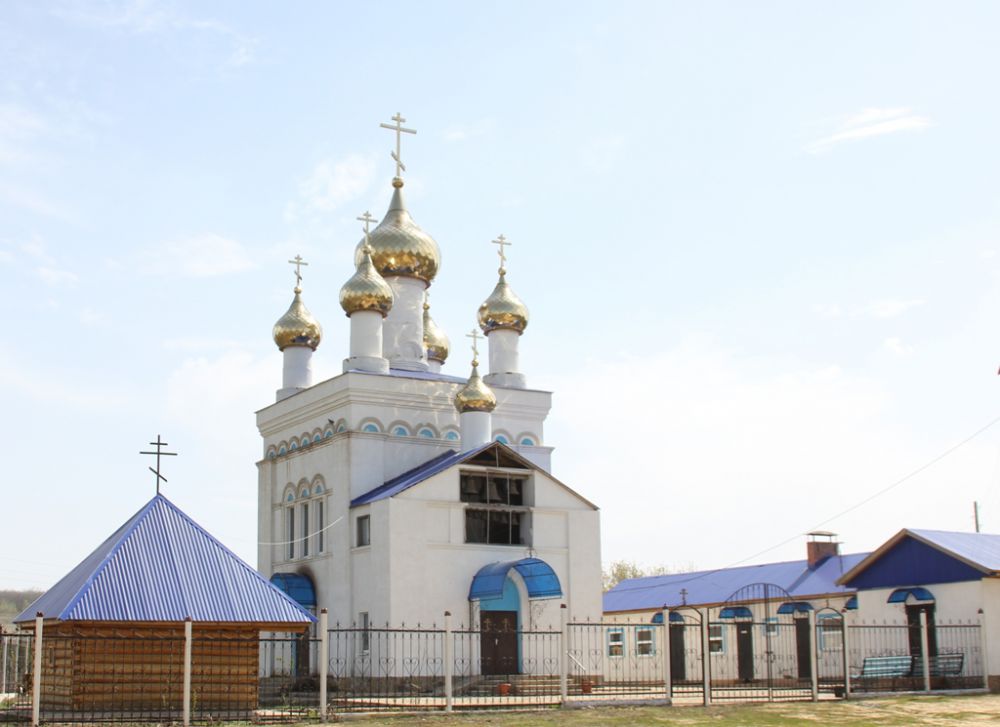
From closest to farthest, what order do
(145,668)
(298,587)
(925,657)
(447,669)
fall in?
(145,668)
(447,669)
(925,657)
(298,587)

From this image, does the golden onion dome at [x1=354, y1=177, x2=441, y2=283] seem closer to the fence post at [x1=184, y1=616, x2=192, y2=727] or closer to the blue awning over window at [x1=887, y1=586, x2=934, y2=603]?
the blue awning over window at [x1=887, y1=586, x2=934, y2=603]

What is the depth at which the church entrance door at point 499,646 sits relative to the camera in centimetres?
2528

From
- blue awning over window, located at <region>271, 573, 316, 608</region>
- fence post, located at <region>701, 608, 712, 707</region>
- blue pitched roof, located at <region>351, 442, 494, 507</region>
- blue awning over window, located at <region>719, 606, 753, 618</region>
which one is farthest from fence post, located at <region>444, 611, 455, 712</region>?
blue awning over window, located at <region>719, 606, 753, 618</region>

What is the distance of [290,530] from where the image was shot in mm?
29391

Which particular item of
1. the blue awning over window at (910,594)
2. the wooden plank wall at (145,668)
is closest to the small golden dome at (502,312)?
the blue awning over window at (910,594)

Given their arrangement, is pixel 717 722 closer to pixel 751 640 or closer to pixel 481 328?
pixel 751 640

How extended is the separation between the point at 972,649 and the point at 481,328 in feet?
45.9

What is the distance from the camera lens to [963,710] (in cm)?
1862

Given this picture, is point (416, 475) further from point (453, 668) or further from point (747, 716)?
point (747, 716)

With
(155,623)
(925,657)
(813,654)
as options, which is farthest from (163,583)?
(925,657)

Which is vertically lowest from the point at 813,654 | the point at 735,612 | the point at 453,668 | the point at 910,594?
the point at 453,668

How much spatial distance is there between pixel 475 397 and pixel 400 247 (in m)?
5.36

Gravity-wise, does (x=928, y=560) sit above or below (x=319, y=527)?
below

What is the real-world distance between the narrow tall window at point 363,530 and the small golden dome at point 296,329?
6.65m
